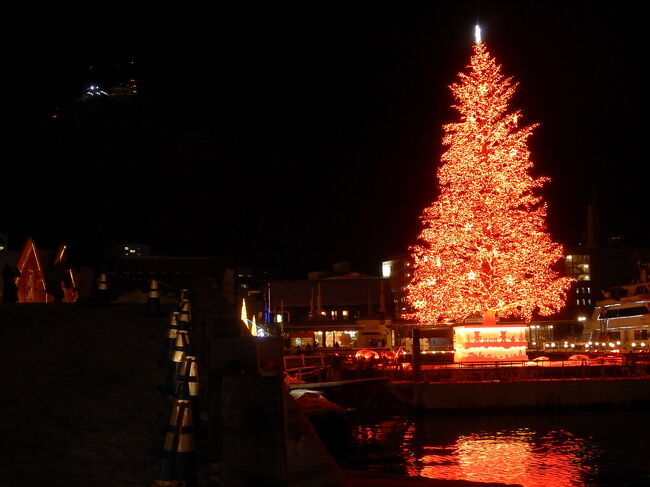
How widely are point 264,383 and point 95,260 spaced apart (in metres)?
12.9

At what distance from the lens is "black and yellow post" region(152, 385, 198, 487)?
20.6 feet

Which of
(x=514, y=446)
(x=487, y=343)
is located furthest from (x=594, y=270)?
(x=514, y=446)

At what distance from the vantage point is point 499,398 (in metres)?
35.8

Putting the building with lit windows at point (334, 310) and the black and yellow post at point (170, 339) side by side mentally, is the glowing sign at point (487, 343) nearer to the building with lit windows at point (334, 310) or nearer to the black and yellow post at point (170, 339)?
the black and yellow post at point (170, 339)

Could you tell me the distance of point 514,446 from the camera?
2717cm

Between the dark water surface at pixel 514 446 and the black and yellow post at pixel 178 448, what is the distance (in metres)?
16.0

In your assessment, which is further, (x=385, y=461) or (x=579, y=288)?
(x=579, y=288)

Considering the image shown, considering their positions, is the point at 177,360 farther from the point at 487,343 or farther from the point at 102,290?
the point at 487,343

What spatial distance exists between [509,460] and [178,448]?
20.2 metres

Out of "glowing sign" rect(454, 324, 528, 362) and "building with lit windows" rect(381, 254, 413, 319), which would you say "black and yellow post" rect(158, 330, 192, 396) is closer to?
"glowing sign" rect(454, 324, 528, 362)

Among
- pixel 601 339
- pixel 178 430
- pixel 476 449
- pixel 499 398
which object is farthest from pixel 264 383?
pixel 601 339

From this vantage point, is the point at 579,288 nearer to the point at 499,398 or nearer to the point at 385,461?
the point at 499,398

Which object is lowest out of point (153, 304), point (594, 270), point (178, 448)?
point (178, 448)

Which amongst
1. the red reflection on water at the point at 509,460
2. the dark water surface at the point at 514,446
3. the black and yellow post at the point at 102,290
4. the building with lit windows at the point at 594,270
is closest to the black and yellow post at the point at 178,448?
the black and yellow post at the point at 102,290
